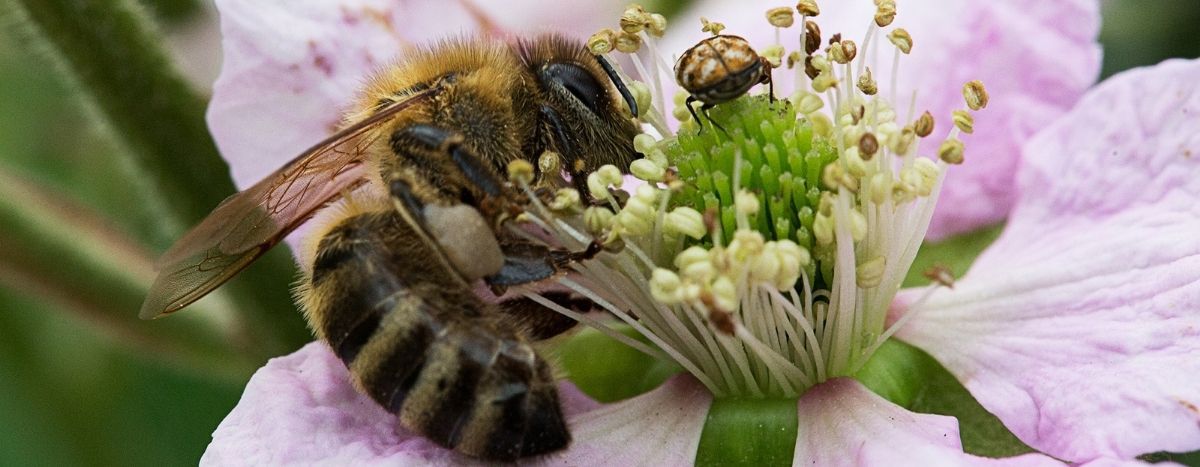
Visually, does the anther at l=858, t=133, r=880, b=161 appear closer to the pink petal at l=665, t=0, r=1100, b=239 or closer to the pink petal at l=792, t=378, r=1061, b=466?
Result: the pink petal at l=792, t=378, r=1061, b=466

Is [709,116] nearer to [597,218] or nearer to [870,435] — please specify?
[597,218]

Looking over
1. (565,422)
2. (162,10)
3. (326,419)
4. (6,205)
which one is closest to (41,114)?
(162,10)

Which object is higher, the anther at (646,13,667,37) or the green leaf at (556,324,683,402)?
the anther at (646,13,667,37)

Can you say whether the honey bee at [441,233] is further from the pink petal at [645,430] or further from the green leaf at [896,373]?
the green leaf at [896,373]

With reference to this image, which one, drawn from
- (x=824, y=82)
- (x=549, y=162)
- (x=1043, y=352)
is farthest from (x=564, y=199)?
(x=1043, y=352)

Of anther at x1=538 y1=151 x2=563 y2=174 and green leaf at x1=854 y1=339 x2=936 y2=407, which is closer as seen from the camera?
anther at x1=538 y1=151 x2=563 y2=174

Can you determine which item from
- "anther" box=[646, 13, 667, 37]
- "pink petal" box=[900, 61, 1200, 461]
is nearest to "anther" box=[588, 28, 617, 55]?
"anther" box=[646, 13, 667, 37]

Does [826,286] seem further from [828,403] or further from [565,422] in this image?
[565,422]
